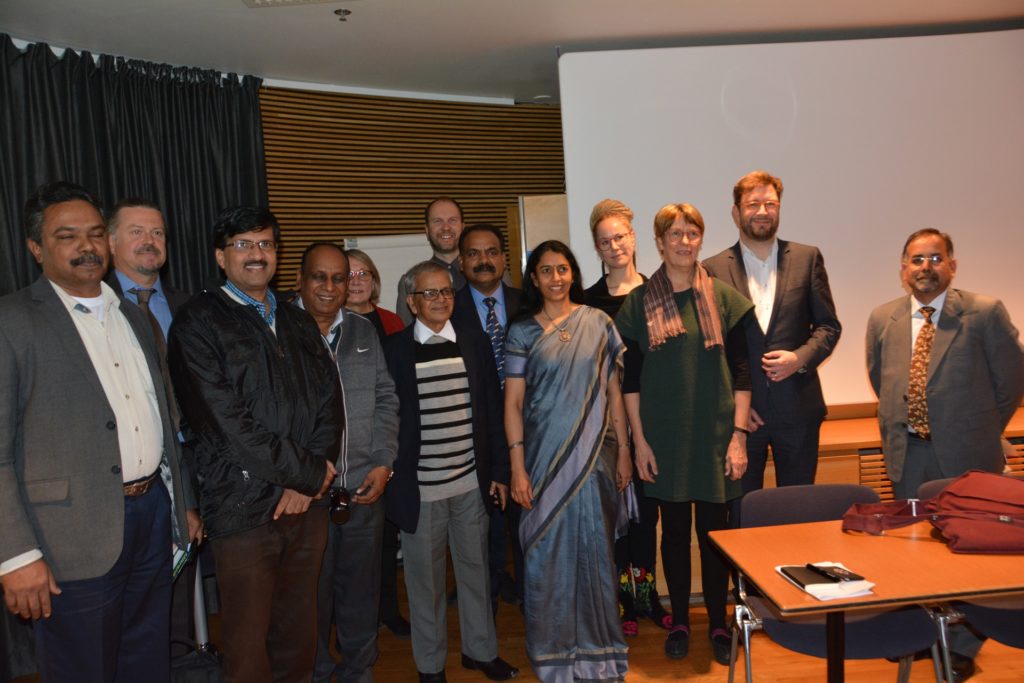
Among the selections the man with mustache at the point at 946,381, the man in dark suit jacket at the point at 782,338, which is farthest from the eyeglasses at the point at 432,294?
the man with mustache at the point at 946,381

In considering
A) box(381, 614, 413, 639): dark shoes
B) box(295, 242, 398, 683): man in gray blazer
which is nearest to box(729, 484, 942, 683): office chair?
box(295, 242, 398, 683): man in gray blazer

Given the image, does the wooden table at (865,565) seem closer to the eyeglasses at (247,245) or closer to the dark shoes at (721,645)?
the dark shoes at (721,645)

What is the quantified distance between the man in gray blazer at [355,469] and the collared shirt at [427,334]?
0.19 m

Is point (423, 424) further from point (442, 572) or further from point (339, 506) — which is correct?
point (442, 572)

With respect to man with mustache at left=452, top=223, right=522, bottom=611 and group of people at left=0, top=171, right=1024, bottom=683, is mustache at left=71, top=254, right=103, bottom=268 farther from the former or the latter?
man with mustache at left=452, top=223, right=522, bottom=611

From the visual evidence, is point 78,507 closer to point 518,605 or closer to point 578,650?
point 578,650

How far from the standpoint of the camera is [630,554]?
12.4 feet

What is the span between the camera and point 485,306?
367 centimetres

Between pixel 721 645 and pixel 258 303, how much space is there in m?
2.39

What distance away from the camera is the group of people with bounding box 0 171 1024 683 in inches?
89.9

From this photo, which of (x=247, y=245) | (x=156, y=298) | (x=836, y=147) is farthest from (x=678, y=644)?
(x=836, y=147)

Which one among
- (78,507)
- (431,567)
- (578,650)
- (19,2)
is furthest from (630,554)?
(19,2)

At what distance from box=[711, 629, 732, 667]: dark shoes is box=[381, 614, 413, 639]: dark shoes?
1498 mm

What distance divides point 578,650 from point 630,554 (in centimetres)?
72
